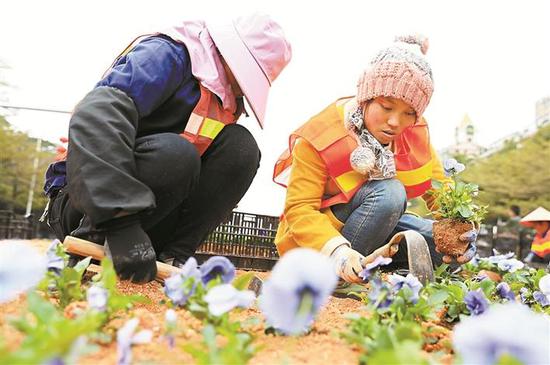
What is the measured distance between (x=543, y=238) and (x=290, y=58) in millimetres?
5132

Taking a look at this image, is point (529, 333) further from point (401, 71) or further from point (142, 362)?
point (401, 71)

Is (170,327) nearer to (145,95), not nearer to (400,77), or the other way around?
(145,95)

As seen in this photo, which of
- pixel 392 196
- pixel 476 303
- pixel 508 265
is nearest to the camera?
pixel 476 303

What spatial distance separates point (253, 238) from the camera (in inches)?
120

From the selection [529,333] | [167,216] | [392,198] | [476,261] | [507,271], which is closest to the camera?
[529,333]

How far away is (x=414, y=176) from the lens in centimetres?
208

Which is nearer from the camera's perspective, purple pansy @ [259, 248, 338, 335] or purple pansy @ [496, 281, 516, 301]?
purple pansy @ [259, 248, 338, 335]

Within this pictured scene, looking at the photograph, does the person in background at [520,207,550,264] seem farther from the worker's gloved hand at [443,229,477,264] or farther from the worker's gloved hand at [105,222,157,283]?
the worker's gloved hand at [105,222,157,283]

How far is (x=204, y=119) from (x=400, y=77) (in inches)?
26.5

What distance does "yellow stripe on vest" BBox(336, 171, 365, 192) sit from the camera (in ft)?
6.27

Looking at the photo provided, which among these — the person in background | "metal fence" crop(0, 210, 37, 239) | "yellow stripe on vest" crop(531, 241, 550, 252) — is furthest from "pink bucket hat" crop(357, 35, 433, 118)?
"metal fence" crop(0, 210, 37, 239)

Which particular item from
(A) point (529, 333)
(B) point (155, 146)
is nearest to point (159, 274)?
(B) point (155, 146)

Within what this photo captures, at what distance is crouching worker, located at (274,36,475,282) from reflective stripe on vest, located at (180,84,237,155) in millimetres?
386

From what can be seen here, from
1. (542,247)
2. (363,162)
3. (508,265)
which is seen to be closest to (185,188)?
(363,162)
